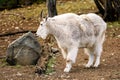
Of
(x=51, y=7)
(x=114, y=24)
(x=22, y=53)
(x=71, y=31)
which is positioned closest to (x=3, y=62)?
(x=22, y=53)

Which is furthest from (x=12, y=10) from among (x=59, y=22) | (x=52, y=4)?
(x=59, y=22)

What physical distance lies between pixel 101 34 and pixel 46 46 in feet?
9.29

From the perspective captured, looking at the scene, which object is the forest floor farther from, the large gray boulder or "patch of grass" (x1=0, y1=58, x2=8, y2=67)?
the large gray boulder

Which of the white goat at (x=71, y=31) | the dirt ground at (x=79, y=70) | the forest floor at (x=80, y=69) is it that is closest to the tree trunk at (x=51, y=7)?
the forest floor at (x=80, y=69)

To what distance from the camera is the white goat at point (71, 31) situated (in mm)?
9227

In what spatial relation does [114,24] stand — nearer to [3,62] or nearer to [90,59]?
[90,59]

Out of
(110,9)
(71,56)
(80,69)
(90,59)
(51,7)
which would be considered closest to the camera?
(71,56)

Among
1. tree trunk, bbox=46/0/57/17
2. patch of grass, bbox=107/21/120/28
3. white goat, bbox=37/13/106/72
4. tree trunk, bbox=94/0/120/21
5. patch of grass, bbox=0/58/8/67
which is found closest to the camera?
white goat, bbox=37/13/106/72

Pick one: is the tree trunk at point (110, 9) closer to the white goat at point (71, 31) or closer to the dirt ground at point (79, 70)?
the dirt ground at point (79, 70)

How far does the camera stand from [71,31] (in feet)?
30.5

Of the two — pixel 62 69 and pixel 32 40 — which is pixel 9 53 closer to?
pixel 32 40

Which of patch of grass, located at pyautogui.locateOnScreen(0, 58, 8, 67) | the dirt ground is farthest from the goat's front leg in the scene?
patch of grass, located at pyautogui.locateOnScreen(0, 58, 8, 67)

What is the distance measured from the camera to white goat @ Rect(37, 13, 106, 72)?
9.23 metres

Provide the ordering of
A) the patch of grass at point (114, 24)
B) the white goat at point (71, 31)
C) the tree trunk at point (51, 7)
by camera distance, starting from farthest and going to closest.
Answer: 1. the patch of grass at point (114, 24)
2. the tree trunk at point (51, 7)
3. the white goat at point (71, 31)
